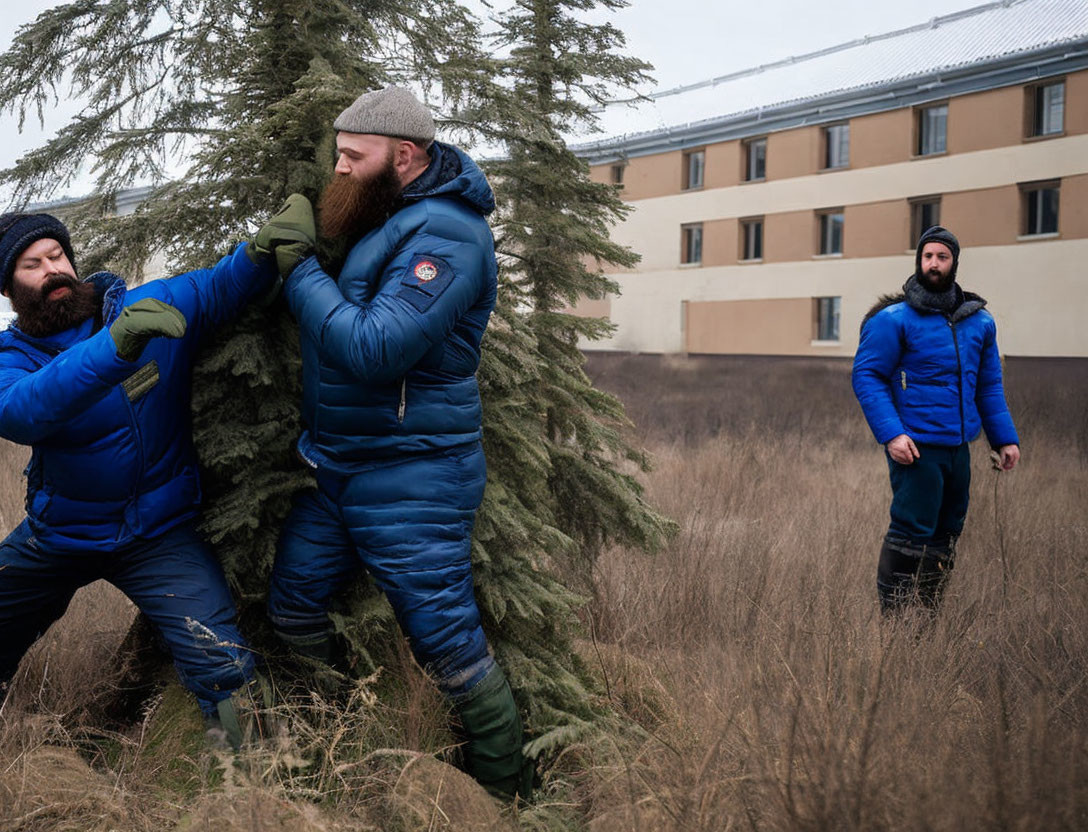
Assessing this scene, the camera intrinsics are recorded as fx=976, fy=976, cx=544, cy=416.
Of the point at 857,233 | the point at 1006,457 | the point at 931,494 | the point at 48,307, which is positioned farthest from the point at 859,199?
the point at 48,307

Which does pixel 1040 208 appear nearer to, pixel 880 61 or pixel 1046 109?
pixel 1046 109

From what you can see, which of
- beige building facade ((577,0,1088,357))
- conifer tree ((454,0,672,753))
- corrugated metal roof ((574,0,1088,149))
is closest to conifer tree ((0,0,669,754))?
conifer tree ((454,0,672,753))

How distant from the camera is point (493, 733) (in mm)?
3504

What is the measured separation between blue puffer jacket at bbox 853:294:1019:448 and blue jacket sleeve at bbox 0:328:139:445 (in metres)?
4.15

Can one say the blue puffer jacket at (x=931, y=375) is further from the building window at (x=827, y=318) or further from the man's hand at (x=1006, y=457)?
the building window at (x=827, y=318)

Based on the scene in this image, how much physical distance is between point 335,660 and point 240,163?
1995 mm

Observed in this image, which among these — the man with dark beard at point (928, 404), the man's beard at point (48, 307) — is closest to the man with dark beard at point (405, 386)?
the man's beard at point (48, 307)

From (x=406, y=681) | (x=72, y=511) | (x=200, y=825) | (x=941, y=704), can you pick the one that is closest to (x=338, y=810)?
(x=200, y=825)

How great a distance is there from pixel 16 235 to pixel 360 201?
1.22 m

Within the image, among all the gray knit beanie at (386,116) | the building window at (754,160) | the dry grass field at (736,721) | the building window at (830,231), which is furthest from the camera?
the building window at (754,160)

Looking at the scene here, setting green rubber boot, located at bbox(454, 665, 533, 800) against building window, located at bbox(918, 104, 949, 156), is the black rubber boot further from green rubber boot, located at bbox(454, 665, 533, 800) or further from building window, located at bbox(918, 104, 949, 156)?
building window, located at bbox(918, 104, 949, 156)

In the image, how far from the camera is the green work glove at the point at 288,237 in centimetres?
319

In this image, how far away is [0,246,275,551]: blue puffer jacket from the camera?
3.30 m

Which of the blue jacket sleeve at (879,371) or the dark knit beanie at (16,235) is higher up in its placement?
the dark knit beanie at (16,235)
